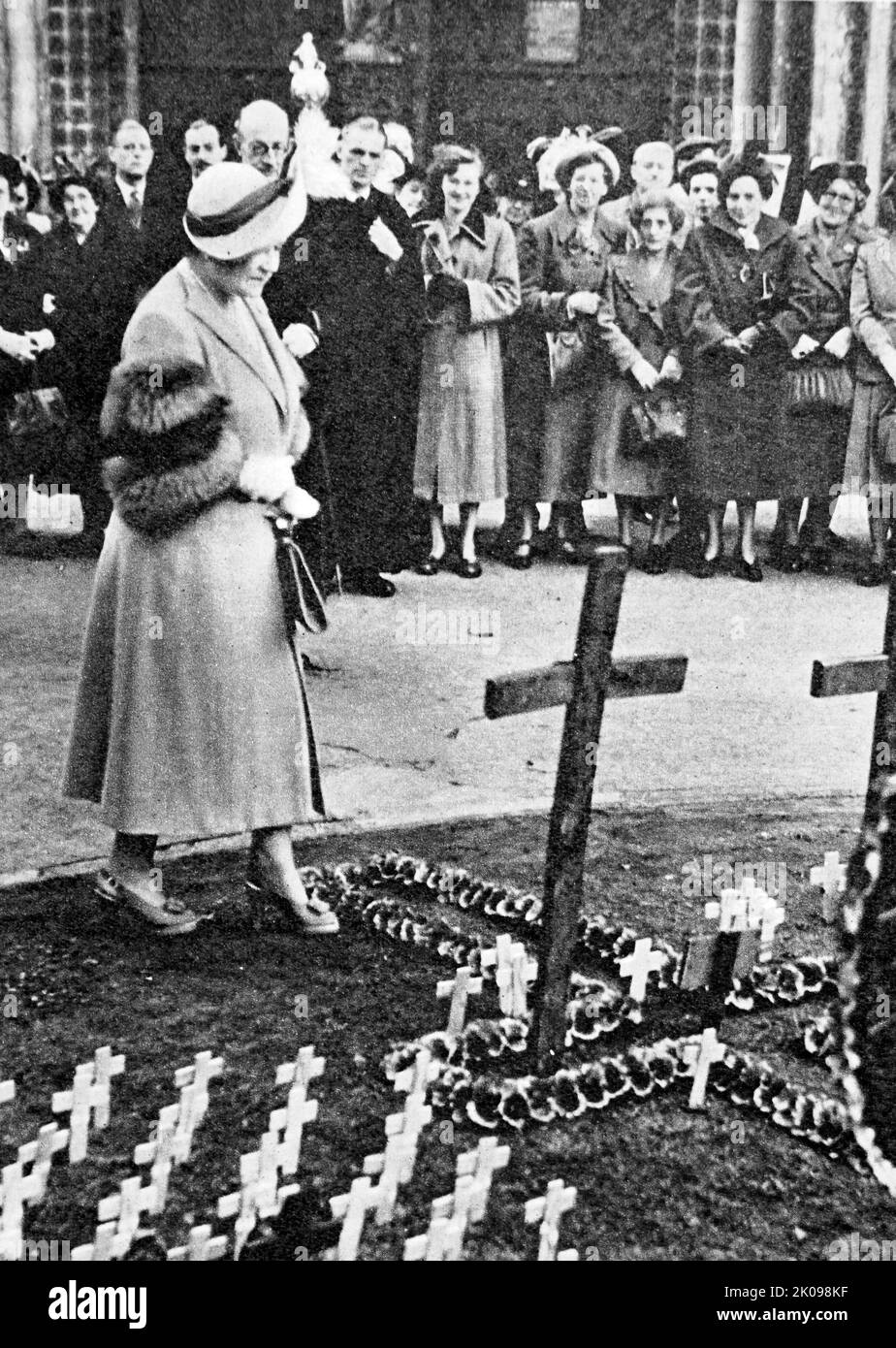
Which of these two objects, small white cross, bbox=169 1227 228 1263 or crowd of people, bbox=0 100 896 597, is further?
crowd of people, bbox=0 100 896 597

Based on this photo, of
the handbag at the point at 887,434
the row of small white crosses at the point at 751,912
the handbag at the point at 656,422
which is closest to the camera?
the row of small white crosses at the point at 751,912

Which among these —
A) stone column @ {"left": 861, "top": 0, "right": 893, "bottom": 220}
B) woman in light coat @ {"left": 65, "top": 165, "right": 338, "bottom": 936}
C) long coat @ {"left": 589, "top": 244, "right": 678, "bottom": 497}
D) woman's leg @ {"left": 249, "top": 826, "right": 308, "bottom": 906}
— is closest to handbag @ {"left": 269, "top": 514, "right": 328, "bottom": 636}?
woman in light coat @ {"left": 65, "top": 165, "right": 338, "bottom": 936}

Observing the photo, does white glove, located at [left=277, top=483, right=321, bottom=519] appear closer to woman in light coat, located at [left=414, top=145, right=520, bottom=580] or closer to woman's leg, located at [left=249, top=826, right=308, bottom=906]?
woman in light coat, located at [left=414, top=145, right=520, bottom=580]

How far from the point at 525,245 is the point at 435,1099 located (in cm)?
210

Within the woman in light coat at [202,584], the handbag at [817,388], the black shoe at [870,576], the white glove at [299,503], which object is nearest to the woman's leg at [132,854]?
the woman in light coat at [202,584]

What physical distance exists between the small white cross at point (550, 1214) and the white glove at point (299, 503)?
1554mm

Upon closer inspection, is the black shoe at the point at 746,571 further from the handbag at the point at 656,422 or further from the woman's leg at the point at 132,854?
the woman's leg at the point at 132,854

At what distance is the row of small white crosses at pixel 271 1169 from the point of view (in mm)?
3711

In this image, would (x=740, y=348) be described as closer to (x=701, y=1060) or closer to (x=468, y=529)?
(x=468, y=529)

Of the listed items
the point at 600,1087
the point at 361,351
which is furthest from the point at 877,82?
the point at 600,1087

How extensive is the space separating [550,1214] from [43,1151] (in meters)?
1.02

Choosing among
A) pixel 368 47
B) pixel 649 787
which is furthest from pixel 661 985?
pixel 368 47

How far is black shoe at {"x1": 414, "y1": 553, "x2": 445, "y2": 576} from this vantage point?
457 centimetres
